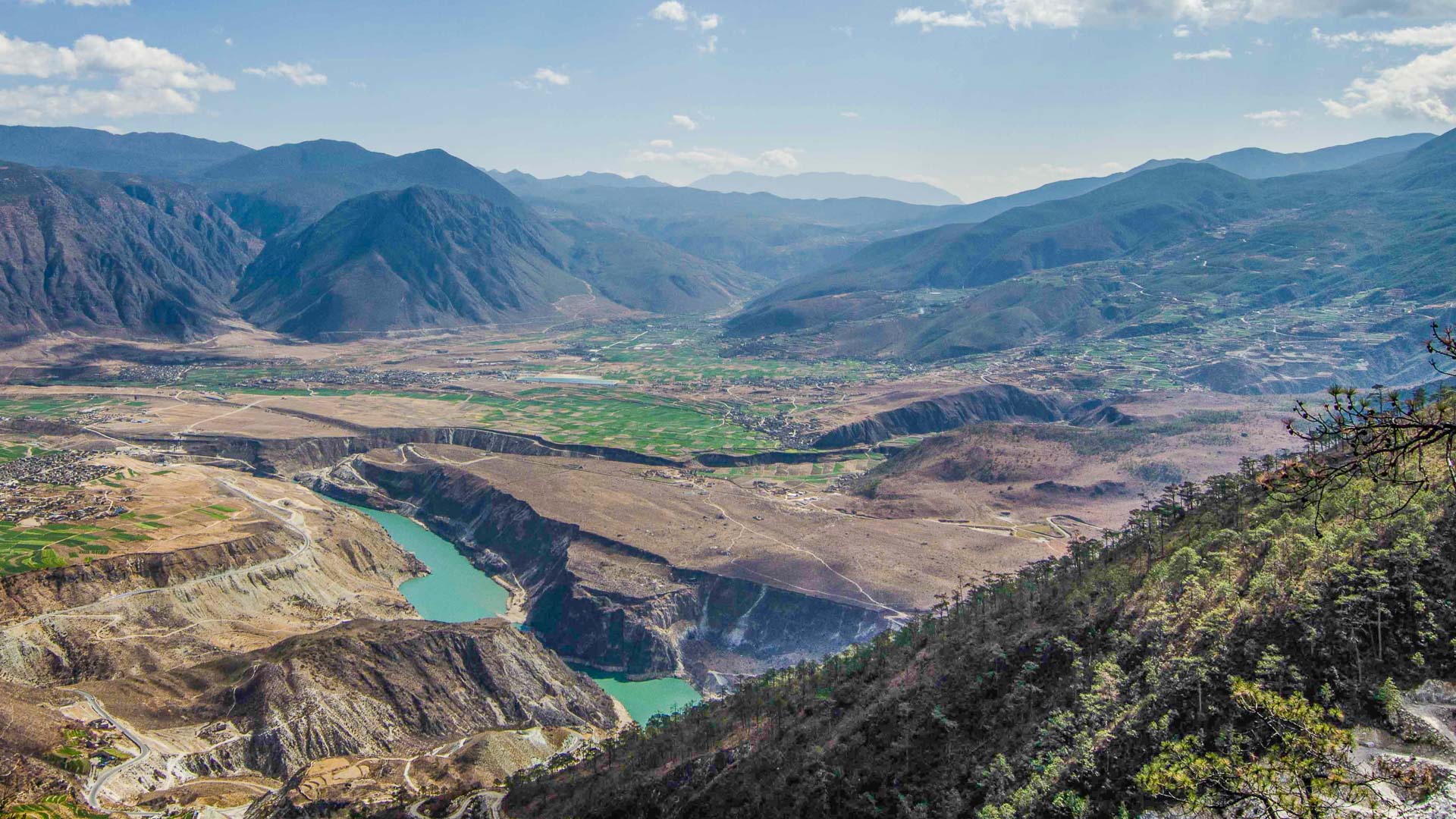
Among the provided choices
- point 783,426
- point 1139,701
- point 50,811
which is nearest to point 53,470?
point 50,811

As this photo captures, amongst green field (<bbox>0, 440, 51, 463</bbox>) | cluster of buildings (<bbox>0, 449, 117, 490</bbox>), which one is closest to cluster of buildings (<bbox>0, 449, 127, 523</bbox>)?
cluster of buildings (<bbox>0, 449, 117, 490</bbox>)

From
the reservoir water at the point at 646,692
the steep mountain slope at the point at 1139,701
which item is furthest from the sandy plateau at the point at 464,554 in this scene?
the steep mountain slope at the point at 1139,701

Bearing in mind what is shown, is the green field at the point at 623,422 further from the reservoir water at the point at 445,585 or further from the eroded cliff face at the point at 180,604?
the eroded cliff face at the point at 180,604

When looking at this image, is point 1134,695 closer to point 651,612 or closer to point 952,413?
point 651,612

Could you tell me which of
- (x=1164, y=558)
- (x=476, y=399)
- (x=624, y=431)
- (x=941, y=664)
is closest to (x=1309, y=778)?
(x=941, y=664)

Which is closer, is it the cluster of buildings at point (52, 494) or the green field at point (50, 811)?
the green field at point (50, 811)

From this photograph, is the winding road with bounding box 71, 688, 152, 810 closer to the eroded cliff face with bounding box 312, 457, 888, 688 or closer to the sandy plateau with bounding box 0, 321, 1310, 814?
the sandy plateau with bounding box 0, 321, 1310, 814
